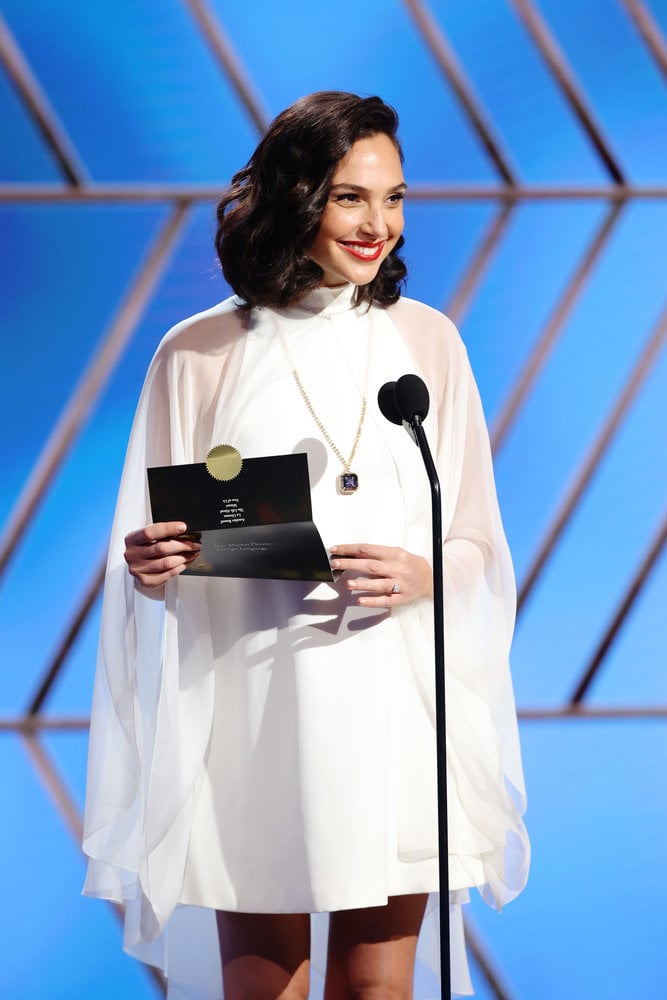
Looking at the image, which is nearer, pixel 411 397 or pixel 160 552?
pixel 411 397

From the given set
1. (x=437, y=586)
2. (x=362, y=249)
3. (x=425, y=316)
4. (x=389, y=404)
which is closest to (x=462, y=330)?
(x=425, y=316)

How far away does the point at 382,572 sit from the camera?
1802 millimetres

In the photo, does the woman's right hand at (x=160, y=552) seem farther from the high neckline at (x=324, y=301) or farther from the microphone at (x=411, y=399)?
the high neckline at (x=324, y=301)

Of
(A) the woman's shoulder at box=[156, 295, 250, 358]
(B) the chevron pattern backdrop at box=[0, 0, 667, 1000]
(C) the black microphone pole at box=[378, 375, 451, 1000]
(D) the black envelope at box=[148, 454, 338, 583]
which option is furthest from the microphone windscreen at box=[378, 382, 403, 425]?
(B) the chevron pattern backdrop at box=[0, 0, 667, 1000]

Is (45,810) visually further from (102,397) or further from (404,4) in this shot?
(404,4)

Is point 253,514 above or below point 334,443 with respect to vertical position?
below

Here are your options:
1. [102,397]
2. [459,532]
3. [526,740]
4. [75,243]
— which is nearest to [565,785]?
[526,740]

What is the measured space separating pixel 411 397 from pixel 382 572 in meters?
0.26

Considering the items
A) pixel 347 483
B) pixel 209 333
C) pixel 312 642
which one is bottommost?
pixel 312 642

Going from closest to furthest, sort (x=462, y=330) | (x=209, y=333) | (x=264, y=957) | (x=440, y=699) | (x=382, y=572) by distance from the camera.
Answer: (x=440, y=699)
(x=382, y=572)
(x=264, y=957)
(x=209, y=333)
(x=462, y=330)

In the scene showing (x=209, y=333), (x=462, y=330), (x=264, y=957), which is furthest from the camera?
(x=462, y=330)

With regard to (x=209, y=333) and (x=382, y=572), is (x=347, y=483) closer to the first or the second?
(x=382, y=572)

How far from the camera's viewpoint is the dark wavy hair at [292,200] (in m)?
1.91

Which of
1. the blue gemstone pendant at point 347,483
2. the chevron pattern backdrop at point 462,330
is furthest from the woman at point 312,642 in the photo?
the chevron pattern backdrop at point 462,330
